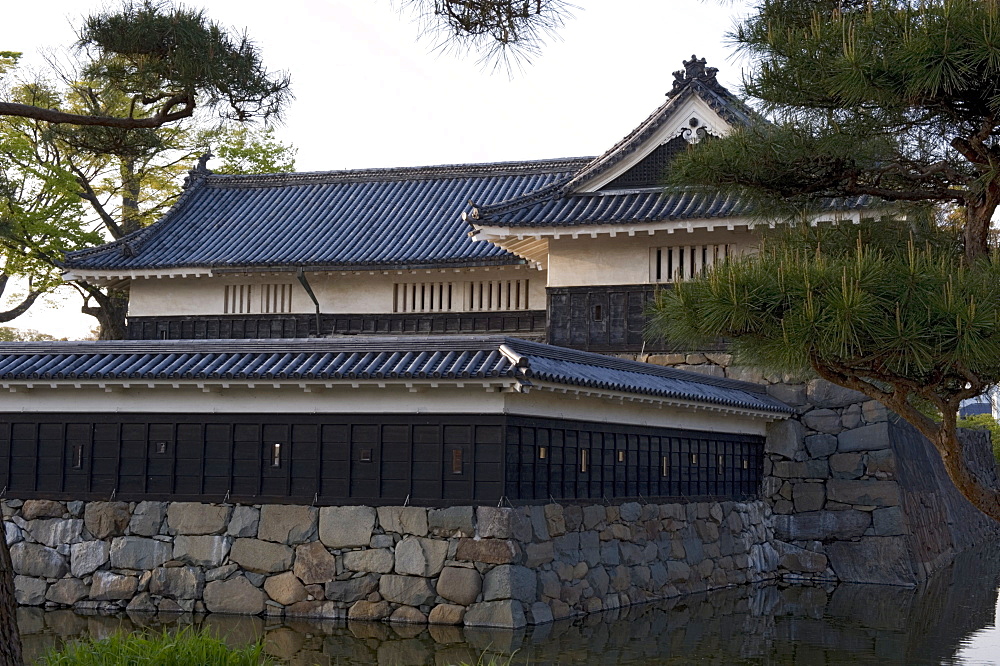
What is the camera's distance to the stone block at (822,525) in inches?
830

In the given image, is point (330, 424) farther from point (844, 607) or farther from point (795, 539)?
point (795, 539)

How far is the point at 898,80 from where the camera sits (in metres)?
9.29

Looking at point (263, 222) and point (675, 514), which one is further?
point (263, 222)

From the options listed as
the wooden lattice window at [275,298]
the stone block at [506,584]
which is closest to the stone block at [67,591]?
the stone block at [506,584]

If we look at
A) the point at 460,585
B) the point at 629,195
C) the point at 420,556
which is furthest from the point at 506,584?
the point at 629,195

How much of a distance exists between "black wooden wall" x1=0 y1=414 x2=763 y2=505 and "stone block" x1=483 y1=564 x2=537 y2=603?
0.87 metres

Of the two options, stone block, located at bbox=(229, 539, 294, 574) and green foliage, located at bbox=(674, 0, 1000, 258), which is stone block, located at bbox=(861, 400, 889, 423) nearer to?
green foliage, located at bbox=(674, 0, 1000, 258)

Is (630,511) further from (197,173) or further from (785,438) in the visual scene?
(197,173)

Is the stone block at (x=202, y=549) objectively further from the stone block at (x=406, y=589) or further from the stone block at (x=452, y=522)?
the stone block at (x=452, y=522)

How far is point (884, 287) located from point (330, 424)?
836 centimetres

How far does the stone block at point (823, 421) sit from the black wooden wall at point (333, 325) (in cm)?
552

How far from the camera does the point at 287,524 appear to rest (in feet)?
49.3

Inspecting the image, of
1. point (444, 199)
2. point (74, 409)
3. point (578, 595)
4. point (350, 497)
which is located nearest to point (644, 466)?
point (578, 595)

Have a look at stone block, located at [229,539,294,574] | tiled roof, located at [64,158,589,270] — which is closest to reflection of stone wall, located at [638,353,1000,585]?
tiled roof, located at [64,158,589,270]
